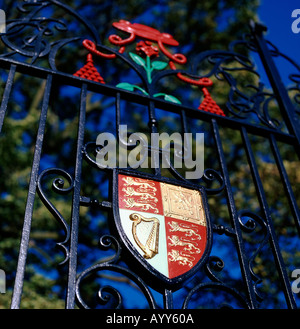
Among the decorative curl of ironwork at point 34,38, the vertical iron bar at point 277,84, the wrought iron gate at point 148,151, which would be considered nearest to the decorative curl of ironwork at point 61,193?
the wrought iron gate at point 148,151

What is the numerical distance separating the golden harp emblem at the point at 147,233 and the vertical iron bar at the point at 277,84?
1184 mm

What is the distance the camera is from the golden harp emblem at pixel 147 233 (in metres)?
1.48

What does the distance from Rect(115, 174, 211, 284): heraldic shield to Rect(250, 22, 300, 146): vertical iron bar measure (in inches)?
39.2

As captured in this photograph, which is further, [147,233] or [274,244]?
[274,244]

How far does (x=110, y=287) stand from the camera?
4.53 ft

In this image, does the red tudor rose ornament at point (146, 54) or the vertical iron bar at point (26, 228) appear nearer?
the vertical iron bar at point (26, 228)

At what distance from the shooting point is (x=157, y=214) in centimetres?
159

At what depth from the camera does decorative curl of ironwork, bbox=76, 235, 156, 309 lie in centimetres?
136

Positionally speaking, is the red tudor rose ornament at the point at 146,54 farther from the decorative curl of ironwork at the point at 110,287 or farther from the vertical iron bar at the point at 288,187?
the decorative curl of ironwork at the point at 110,287

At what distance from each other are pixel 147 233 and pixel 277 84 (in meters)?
1.56

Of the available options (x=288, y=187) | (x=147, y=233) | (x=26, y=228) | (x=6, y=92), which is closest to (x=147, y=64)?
(x=6, y=92)

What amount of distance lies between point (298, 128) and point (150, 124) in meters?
0.95

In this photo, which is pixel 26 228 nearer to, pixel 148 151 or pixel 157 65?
pixel 148 151
